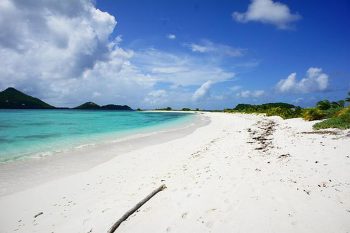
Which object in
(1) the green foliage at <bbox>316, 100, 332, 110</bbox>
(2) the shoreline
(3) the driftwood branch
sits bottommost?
(2) the shoreline

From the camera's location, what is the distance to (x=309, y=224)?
4.66 m

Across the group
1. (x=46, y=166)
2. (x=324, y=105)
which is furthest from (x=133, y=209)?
(x=324, y=105)

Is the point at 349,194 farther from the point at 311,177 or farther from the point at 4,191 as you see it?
the point at 4,191

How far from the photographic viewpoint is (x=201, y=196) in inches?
255

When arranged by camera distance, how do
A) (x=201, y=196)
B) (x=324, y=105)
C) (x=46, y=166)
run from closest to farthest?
(x=201, y=196) → (x=46, y=166) → (x=324, y=105)

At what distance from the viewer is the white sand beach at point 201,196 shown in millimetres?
5070

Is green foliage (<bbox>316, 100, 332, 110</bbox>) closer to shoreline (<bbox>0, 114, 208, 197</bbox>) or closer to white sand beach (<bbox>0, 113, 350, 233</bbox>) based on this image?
white sand beach (<bbox>0, 113, 350, 233</bbox>)

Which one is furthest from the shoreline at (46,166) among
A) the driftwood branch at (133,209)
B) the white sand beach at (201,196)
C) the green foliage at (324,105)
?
the green foliage at (324,105)

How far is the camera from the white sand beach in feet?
16.6

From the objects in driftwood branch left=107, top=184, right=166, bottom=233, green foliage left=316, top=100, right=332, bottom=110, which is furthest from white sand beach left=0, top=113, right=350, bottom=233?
green foliage left=316, top=100, right=332, bottom=110

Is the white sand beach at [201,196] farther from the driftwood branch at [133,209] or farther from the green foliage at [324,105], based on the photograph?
the green foliage at [324,105]

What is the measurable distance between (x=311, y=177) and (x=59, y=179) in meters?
9.09

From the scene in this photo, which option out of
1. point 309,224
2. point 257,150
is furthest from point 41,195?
point 257,150

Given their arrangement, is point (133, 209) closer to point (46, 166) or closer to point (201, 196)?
point (201, 196)
